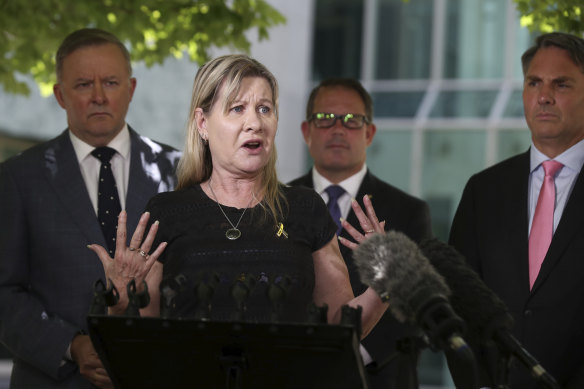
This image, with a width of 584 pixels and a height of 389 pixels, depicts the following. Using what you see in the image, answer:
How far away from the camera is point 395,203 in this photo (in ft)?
18.4

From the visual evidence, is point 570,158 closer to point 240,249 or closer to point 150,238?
point 240,249

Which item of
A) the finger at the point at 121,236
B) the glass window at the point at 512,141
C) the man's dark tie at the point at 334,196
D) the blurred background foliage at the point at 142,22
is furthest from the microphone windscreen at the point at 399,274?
the glass window at the point at 512,141

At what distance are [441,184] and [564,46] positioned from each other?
28.7 feet

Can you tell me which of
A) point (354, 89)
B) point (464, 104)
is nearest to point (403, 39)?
point (464, 104)

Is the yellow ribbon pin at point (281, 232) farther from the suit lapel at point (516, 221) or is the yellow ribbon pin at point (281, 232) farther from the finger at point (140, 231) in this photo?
the suit lapel at point (516, 221)

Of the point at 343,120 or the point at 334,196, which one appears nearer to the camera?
the point at 334,196

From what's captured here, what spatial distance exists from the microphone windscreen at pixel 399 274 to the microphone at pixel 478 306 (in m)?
0.25

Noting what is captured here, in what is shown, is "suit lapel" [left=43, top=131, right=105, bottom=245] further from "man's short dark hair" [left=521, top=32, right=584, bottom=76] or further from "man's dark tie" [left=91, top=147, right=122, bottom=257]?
"man's short dark hair" [left=521, top=32, right=584, bottom=76]

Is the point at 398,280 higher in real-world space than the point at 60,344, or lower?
higher

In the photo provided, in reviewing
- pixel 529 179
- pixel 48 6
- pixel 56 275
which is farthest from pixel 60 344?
pixel 48 6

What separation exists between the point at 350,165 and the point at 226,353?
2938 mm

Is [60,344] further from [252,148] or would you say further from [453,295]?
[453,295]

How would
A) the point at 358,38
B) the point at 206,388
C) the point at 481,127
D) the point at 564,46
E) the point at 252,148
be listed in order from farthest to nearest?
the point at 358,38, the point at 481,127, the point at 564,46, the point at 252,148, the point at 206,388

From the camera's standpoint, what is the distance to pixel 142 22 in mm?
7656
